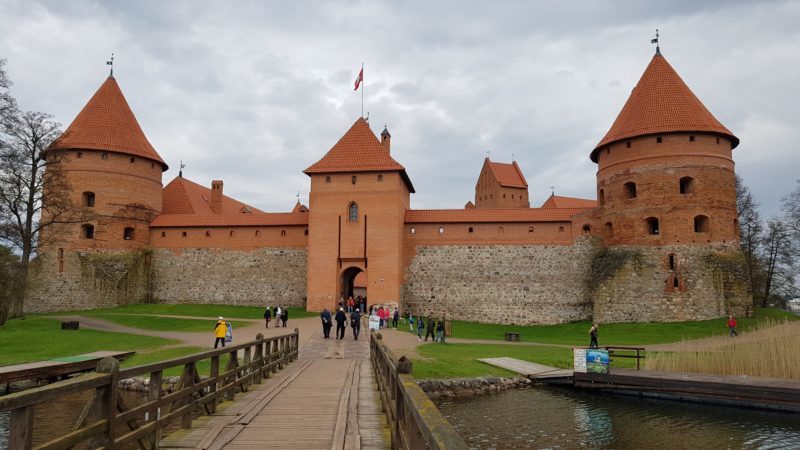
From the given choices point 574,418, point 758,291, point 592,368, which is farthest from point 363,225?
point 758,291

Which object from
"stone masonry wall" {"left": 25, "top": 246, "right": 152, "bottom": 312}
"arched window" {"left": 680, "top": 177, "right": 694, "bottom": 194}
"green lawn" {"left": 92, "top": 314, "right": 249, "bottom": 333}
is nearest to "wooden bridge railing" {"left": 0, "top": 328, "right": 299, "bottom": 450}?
"green lawn" {"left": 92, "top": 314, "right": 249, "bottom": 333}

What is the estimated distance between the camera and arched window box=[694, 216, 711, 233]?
953 inches

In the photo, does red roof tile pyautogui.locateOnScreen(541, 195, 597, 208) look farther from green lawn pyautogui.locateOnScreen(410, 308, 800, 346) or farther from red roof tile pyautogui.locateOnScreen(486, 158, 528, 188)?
green lawn pyautogui.locateOnScreen(410, 308, 800, 346)

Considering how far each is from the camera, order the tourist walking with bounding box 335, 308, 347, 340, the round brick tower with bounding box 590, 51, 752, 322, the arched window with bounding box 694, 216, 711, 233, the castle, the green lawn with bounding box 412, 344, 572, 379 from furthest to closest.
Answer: the castle, the arched window with bounding box 694, 216, 711, 233, the round brick tower with bounding box 590, 51, 752, 322, the tourist walking with bounding box 335, 308, 347, 340, the green lawn with bounding box 412, 344, 572, 379

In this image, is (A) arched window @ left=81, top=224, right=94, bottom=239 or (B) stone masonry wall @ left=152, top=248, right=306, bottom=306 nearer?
(A) arched window @ left=81, top=224, right=94, bottom=239

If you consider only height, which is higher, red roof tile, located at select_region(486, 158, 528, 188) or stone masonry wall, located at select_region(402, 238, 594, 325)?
red roof tile, located at select_region(486, 158, 528, 188)

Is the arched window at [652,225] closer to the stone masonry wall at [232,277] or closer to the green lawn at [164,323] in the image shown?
the stone masonry wall at [232,277]

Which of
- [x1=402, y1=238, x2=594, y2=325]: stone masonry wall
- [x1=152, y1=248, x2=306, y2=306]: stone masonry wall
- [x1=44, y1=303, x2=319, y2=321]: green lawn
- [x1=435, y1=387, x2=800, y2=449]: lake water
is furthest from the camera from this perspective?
[x1=152, y1=248, x2=306, y2=306]: stone masonry wall

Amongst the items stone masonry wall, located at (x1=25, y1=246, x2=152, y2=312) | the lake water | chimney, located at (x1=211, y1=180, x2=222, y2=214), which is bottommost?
the lake water

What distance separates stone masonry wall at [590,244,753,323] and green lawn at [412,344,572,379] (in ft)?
20.7

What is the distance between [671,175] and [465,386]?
16122 mm

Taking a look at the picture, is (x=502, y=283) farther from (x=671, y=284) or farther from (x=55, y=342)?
(x=55, y=342)

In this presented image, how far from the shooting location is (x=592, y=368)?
14.3 m

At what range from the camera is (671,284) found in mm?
23953
